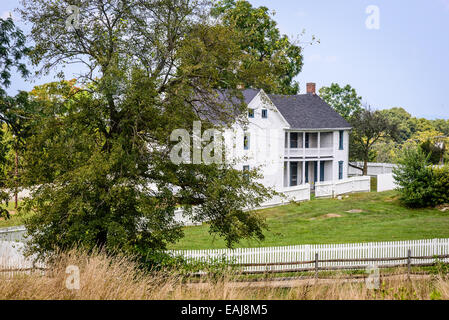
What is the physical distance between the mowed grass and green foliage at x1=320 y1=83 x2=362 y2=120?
2615cm

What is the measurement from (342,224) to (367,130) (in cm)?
2399

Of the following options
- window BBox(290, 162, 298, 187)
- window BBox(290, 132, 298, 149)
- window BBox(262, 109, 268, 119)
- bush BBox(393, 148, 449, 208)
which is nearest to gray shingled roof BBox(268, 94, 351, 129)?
window BBox(290, 132, 298, 149)

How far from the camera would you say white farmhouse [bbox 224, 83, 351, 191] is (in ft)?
121

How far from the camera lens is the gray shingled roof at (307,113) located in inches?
1574

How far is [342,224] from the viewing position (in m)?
25.8

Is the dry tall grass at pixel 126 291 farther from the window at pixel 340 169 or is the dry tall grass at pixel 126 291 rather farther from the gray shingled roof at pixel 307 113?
the window at pixel 340 169

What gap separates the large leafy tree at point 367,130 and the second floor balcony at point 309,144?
21.8 feet

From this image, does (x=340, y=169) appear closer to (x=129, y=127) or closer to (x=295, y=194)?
(x=295, y=194)

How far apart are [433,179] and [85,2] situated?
25.3m

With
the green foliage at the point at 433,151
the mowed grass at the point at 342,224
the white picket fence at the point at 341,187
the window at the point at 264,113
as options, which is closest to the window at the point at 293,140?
the window at the point at 264,113

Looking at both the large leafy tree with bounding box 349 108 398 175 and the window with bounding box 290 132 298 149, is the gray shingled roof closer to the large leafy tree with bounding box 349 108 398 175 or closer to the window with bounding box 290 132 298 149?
the window with bounding box 290 132 298 149

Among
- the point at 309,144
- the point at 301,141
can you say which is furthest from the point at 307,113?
the point at 309,144
